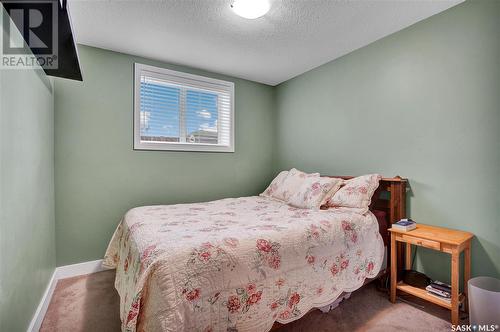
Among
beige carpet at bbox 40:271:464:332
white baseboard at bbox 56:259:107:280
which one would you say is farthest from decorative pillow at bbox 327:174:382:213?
white baseboard at bbox 56:259:107:280

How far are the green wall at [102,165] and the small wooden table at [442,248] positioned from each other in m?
2.28

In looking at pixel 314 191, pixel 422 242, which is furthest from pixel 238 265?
pixel 422 242

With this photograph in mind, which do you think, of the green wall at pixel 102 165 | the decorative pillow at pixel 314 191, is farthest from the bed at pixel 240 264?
the green wall at pixel 102 165

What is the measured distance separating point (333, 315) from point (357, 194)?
1.04 meters

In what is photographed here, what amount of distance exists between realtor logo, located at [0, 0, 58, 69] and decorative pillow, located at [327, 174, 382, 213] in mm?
2477

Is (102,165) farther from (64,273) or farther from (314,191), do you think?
(314,191)

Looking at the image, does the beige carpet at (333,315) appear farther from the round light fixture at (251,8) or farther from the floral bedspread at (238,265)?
the round light fixture at (251,8)

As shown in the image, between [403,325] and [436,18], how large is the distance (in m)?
2.52

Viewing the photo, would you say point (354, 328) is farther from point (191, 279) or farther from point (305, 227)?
point (191, 279)

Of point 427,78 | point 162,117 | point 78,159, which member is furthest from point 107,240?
point 427,78

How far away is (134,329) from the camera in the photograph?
3.59 feet

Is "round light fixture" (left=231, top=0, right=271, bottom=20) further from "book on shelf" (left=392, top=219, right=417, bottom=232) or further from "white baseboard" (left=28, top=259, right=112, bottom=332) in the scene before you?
"white baseboard" (left=28, top=259, right=112, bottom=332)

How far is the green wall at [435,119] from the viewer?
1795 millimetres

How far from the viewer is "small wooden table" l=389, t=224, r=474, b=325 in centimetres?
163
